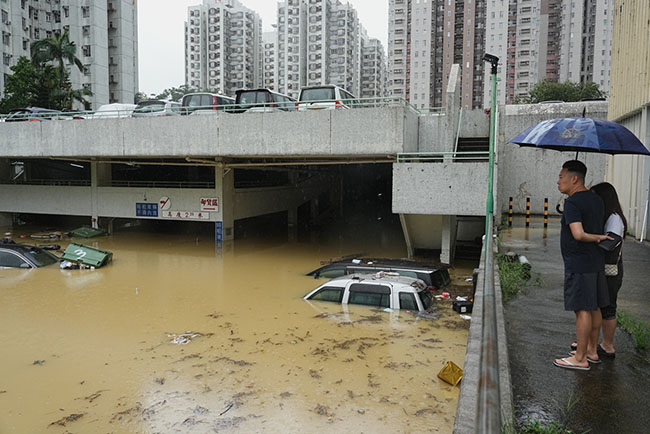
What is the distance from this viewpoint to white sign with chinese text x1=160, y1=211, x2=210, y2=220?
21.7 m

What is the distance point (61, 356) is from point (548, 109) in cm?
2138

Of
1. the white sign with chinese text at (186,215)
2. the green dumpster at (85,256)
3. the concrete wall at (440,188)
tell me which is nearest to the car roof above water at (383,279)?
the concrete wall at (440,188)

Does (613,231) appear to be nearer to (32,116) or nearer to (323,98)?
(323,98)

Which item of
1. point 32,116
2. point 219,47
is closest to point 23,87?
point 32,116

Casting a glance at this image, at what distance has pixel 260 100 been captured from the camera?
60.0 feet

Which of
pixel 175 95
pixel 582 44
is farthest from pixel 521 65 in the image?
pixel 175 95

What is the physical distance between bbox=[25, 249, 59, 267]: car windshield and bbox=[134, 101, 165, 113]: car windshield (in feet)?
22.0

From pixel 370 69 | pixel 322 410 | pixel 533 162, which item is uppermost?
pixel 370 69

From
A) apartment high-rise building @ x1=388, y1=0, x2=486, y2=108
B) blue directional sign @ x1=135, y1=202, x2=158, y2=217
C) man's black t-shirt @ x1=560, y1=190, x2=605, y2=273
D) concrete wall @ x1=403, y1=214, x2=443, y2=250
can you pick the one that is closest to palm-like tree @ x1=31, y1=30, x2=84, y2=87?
blue directional sign @ x1=135, y1=202, x2=158, y2=217

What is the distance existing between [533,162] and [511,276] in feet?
53.1

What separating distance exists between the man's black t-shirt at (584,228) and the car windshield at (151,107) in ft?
59.8

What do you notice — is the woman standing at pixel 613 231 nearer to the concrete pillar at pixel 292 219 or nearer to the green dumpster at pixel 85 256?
the green dumpster at pixel 85 256

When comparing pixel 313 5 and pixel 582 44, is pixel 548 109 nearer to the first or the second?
pixel 582 44

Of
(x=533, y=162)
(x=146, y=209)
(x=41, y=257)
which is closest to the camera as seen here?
(x=41, y=257)
